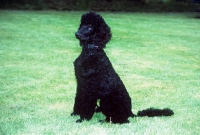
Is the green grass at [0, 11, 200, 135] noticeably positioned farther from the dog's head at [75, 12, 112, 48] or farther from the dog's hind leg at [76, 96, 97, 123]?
the dog's head at [75, 12, 112, 48]

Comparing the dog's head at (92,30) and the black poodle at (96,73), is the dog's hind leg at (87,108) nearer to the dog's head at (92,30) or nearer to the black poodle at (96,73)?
the black poodle at (96,73)

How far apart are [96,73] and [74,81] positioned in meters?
3.07

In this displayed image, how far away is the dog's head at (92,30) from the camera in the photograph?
13.3 ft

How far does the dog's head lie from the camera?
4066 millimetres

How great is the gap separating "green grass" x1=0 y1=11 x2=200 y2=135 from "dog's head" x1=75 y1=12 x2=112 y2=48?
1.24 metres

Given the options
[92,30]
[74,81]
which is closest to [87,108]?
[92,30]

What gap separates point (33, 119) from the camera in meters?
4.72

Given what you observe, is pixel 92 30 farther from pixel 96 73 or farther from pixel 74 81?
pixel 74 81

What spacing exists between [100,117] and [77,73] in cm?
95

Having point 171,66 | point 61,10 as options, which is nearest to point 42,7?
point 61,10

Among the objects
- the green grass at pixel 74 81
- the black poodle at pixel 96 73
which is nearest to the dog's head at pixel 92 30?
the black poodle at pixel 96 73

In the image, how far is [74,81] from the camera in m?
7.18

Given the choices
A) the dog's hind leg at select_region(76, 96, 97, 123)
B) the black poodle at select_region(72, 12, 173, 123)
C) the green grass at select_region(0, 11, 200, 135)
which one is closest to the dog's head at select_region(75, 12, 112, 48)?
the black poodle at select_region(72, 12, 173, 123)

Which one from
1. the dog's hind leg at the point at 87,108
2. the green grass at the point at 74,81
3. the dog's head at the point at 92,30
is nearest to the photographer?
the dog's head at the point at 92,30
